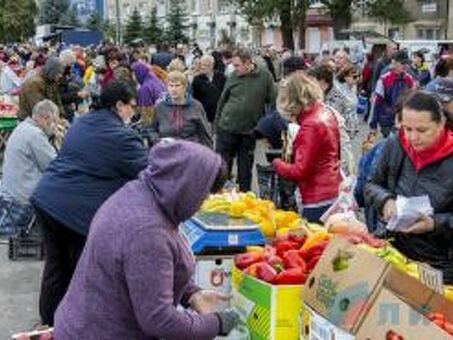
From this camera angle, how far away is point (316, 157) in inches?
239

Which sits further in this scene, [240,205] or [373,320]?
[240,205]

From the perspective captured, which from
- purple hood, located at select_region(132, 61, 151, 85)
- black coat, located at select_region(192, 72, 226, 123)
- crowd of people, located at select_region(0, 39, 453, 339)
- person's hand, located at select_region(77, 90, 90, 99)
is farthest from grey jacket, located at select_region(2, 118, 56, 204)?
person's hand, located at select_region(77, 90, 90, 99)

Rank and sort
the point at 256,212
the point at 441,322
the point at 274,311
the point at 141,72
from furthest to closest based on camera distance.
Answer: the point at 141,72
the point at 256,212
the point at 274,311
the point at 441,322

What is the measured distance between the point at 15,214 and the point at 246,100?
9.83 ft

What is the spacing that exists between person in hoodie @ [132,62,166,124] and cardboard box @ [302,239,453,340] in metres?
8.77

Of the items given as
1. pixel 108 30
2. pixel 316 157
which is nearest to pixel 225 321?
pixel 316 157

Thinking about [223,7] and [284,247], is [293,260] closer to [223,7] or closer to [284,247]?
[284,247]

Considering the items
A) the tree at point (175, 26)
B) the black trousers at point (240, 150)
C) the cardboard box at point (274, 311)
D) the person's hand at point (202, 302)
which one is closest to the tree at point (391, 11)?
the tree at point (175, 26)

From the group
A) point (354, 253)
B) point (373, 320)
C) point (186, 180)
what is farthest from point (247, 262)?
point (186, 180)

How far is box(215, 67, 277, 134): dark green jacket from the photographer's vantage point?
34.0 feet

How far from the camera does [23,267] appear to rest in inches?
332

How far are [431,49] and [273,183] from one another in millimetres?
24730

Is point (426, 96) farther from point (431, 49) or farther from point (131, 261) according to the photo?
point (431, 49)

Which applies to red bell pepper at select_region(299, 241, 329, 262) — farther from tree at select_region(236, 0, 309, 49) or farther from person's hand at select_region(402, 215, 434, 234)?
tree at select_region(236, 0, 309, 49)
